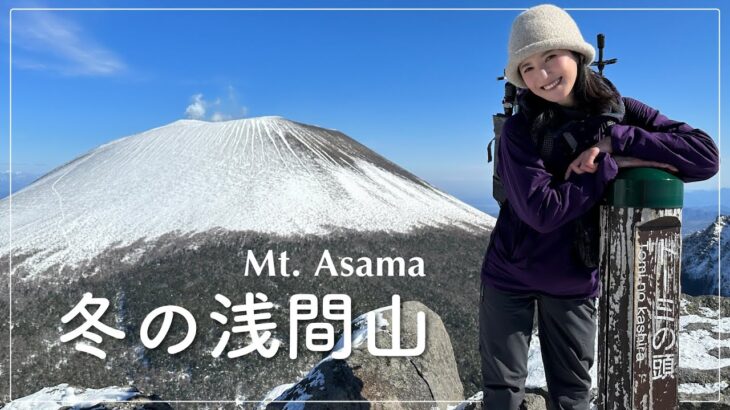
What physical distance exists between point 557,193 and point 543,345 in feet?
3.71

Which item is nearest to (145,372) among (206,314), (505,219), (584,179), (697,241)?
(206,314)

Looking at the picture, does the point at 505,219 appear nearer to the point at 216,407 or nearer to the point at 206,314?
the point at 216,407

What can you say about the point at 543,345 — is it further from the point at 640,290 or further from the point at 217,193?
the point at 217,193

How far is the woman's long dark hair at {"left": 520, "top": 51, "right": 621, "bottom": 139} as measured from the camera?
2.51 meters

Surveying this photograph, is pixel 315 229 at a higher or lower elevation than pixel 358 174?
lower

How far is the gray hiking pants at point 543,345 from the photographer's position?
2672 mm

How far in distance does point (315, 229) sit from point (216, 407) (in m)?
8.18

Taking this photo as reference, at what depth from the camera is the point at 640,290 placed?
2402 mm

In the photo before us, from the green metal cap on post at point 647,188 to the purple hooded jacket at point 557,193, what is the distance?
0.07m

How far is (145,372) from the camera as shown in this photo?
32.4 feet

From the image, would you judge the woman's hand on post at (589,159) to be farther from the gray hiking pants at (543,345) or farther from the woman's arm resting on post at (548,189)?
the gray hiking pants at (543,345)

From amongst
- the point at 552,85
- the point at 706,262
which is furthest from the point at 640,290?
the point at 706,262

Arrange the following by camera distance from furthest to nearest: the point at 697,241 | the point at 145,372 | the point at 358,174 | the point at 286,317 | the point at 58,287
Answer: the point at 697,241, the point at 358,174, the point at 58,287, the point at 286,317, the point at 145,372

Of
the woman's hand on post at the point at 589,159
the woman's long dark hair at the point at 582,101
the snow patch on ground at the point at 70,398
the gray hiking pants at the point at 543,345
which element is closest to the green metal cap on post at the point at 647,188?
the woman's hand on post at the point at 589,159
